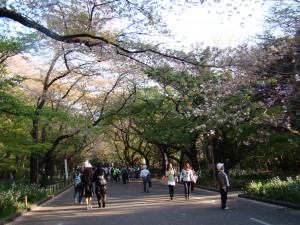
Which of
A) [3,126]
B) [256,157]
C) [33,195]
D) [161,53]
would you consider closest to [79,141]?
[3,126]

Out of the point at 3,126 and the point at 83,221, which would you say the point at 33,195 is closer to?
the point at 3,126

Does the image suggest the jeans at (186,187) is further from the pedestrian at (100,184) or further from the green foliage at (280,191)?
the pedestrian at (100,184)

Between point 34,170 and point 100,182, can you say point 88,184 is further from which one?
point 34,170

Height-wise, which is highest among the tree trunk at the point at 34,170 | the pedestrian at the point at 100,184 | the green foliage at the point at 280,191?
the tree trunk at the point at 34,170

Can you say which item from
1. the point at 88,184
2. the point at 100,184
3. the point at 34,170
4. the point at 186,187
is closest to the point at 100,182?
the point at 100,184

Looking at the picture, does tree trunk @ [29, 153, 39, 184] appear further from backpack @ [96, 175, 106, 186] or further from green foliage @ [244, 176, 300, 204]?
green foliage @ [244, 176, 300, 204]

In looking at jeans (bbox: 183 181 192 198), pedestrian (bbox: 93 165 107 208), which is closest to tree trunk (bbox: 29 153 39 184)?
pedestrian (bbox: 93 165 107 208)

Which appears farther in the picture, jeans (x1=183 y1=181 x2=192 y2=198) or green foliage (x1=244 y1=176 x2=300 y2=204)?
jeans (x1=183 y1=181 x2=192 y2=198)

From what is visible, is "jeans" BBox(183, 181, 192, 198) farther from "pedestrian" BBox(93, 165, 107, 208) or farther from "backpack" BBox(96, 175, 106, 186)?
"backpack" BBox(96, 175, 106, 186)

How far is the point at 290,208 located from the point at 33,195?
12.1m

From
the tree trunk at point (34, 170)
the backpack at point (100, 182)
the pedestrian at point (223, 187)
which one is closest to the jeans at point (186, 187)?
the backpack at point (100, 182)

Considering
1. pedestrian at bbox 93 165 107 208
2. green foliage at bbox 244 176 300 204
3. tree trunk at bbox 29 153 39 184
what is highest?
tree trunk at bbox 29 153 39 184

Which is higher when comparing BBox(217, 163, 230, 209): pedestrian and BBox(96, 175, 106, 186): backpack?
BBox(96, 175, 106, 186): backpack

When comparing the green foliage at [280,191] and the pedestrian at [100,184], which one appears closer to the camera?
the green foliage at [280,191]
